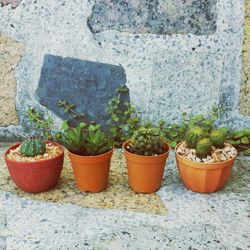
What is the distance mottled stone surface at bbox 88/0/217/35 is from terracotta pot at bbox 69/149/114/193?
750 mm

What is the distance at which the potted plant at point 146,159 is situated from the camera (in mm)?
2104

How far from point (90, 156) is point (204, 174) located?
0.54 m

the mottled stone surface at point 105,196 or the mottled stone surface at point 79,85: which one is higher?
the mottled stone surface at point 79,85

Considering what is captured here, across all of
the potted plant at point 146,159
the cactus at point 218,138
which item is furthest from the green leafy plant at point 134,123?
the potted plant at point 146,159

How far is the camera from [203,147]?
83.2 inches

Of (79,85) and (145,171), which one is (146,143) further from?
(79,85)

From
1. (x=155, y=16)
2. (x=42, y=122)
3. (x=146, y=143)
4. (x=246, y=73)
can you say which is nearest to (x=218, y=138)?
(x=146, y=143)

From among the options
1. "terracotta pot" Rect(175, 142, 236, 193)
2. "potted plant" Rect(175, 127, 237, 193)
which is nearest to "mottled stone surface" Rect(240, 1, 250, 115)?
"potted plant" Rect(175, 127, 237, 193)

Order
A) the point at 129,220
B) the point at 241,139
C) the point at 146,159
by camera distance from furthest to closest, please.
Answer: the point at 241,139 < the point at 146,159 < the point at 129,220

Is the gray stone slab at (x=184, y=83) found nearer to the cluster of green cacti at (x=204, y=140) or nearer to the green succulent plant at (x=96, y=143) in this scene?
the cluster of green cacti at (x=204, y=140)

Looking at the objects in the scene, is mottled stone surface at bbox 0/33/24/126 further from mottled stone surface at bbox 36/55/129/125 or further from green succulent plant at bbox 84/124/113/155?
green succulent plant at bbox 84/124/113/155

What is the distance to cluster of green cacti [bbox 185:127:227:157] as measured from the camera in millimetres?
2119

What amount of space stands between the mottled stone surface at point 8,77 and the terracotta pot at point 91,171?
2.30 feet

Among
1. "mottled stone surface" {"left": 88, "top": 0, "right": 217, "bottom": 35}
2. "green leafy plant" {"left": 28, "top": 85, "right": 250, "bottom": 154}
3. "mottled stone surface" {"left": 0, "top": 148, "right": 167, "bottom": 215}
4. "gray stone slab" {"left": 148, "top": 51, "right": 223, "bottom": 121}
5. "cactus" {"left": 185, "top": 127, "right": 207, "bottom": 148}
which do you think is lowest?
"mottled stone surface" {"left": 0, "top": 148, "right": 167, "bottom": 215}
